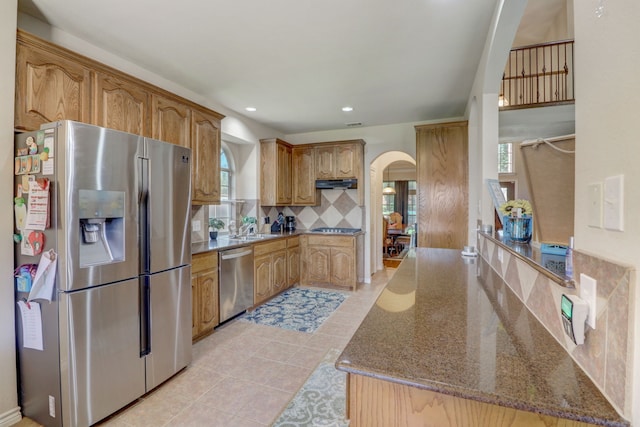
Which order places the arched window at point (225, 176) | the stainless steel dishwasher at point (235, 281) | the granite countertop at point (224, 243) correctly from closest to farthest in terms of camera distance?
the granite countertop at point (224, 243) → the stainless steel dishwasher at point (235, 281) → the arched window at point (225, 176)

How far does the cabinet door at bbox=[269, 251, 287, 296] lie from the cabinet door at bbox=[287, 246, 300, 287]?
0.36ft

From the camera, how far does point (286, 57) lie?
2.62 meters

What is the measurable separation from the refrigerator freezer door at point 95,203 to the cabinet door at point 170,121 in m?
0.84

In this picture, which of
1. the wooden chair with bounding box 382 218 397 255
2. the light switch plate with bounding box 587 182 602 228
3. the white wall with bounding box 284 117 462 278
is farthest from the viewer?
the wooden chair with bounding box 382 218 397 255

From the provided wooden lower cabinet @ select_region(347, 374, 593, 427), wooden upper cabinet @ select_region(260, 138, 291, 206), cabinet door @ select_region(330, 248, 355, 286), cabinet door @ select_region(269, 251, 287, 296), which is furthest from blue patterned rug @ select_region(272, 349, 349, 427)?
wooden upper cabinet @ select_region(260, 138, 291, 206)

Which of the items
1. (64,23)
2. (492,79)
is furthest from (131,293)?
(492,79)

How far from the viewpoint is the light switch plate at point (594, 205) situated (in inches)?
26.4

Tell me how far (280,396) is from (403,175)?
1033 cm

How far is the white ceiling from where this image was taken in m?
1.98

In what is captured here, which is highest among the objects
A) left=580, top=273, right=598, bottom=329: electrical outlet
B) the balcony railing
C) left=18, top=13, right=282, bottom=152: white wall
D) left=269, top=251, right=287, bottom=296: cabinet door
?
the balcony railing

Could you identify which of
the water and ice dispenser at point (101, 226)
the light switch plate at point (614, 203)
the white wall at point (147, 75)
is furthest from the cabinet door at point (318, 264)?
the light switch plate at point (614, 203)

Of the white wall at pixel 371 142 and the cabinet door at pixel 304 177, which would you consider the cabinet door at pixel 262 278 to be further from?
the white wall at pixel 371 142

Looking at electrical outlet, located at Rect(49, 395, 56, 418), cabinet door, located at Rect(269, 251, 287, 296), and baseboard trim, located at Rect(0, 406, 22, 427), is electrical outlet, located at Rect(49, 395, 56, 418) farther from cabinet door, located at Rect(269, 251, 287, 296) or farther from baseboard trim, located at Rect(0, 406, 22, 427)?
cabinet door, located at Rect(269, 251, 287, 296)

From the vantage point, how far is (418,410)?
0.76 meters
